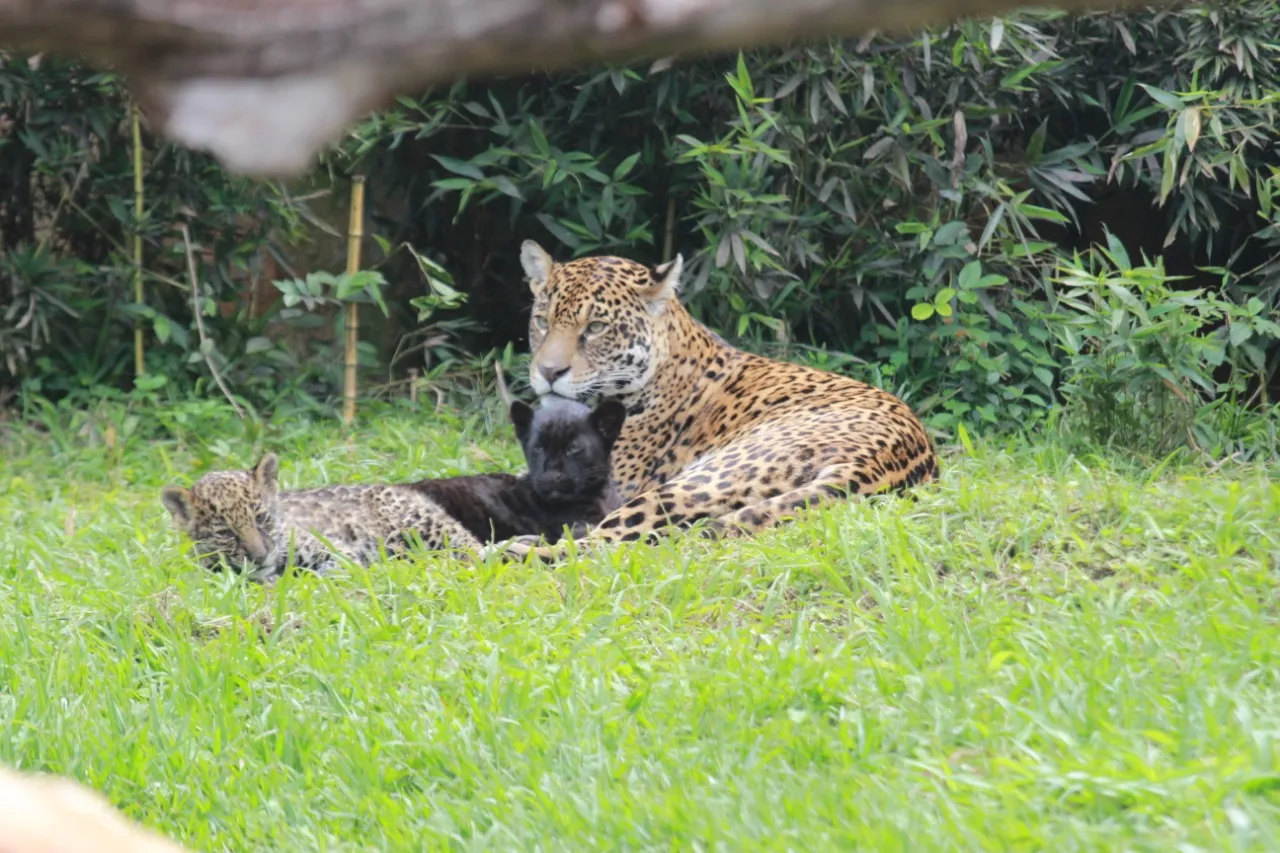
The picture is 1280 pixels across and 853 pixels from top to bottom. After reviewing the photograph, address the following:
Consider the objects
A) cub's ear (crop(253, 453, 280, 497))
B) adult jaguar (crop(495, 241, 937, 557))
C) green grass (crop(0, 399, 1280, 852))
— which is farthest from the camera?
adult jaguar (crop(495, 241, 937, 557))

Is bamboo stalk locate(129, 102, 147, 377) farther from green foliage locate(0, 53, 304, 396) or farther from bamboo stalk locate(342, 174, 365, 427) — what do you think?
bamboo stalk locate(342, 174, 365, 427)

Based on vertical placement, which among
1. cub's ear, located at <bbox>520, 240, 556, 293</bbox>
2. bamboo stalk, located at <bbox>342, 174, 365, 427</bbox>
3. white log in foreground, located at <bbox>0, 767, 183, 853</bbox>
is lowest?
bamboo stalk, located at <bbox>342, 174, 365, 427</bbox>

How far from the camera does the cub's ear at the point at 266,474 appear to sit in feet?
→ 19.6

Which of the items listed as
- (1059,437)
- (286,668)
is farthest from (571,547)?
(1059,437)

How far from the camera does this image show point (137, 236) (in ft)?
31.1

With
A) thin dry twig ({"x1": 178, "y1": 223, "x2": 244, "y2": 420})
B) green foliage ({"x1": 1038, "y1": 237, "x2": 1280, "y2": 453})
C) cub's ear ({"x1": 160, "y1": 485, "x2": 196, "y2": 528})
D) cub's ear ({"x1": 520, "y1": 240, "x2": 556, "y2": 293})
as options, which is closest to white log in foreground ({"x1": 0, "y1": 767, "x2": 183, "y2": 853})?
cub's ear ({"x1": 160, "y1": 485, "x2": 196, "y2": 528})

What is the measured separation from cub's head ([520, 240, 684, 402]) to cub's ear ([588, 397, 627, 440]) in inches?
8.2

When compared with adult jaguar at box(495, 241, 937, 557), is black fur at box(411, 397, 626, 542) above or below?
below

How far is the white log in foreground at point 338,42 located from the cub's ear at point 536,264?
6.23m

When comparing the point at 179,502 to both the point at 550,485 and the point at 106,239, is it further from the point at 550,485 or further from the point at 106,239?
the point at 106,239

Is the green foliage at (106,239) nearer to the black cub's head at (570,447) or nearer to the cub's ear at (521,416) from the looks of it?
the cub's ear at (521,416)

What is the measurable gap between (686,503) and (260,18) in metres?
4.76

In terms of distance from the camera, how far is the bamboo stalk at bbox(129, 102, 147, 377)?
930cm

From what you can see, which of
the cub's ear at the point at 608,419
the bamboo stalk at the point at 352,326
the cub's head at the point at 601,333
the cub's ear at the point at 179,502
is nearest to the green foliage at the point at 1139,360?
the cub's head at the point at 601,333
